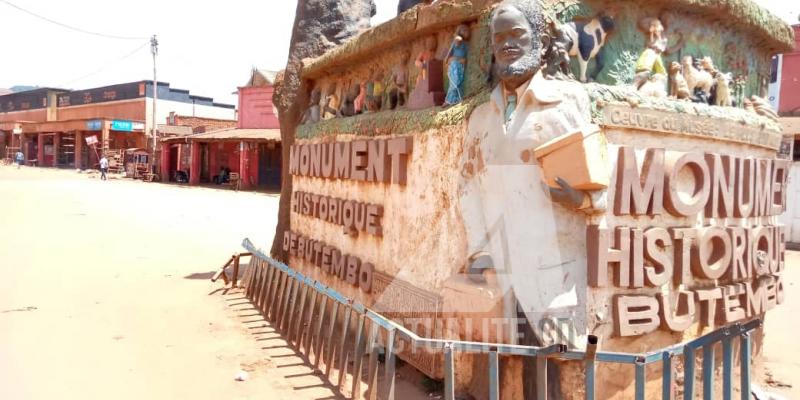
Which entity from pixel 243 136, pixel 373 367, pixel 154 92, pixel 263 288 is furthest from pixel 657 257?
pixel 154 92

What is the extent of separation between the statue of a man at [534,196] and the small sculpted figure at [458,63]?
1.92 feet

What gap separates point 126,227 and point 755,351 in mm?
13009

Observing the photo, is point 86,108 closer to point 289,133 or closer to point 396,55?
point 289,133

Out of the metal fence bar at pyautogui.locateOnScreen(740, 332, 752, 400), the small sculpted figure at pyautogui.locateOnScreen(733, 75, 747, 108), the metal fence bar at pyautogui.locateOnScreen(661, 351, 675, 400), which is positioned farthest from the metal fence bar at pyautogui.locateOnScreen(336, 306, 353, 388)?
the small sculpted figure at pyautogui.locateOnScreen(733, 75, 747, 108)

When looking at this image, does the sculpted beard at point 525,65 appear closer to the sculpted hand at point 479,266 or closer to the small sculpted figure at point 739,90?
the sculpted hand at point 479,266

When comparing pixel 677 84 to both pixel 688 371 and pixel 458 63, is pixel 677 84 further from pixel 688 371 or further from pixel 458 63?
pixel 688 371

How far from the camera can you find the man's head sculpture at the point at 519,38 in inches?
149

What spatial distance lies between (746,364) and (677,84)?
198 centimetres

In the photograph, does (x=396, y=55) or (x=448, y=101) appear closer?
(x=448, y=101)

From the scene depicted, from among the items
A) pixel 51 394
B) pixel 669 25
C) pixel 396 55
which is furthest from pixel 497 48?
pixel 51 394

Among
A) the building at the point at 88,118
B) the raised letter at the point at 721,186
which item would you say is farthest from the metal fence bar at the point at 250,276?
the building at the point at 88,118

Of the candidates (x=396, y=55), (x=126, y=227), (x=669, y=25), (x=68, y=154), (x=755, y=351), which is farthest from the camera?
(x=68, y=154)

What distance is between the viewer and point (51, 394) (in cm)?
463

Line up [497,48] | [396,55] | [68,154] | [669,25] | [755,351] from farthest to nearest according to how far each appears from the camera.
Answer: [68,154] → [396,55] → [755,351] → [669,25] → [497,48]
